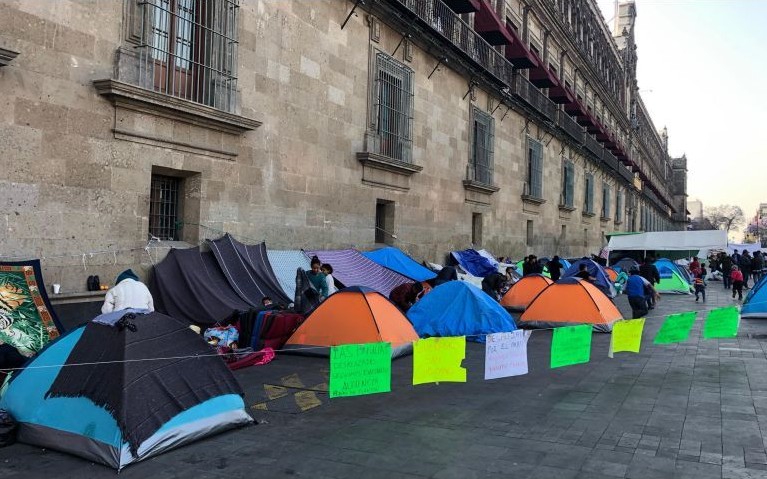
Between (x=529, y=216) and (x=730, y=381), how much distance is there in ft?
61.4

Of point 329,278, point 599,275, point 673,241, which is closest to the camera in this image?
point 329,278

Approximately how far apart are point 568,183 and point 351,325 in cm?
2622

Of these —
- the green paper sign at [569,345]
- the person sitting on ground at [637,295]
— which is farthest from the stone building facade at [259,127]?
the green paper sign at [569,345]

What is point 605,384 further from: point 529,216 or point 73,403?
point 529,216

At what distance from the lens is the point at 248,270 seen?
34.9 feet

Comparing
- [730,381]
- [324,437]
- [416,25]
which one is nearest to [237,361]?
[324,437]

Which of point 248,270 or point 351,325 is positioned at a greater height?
point 248,270

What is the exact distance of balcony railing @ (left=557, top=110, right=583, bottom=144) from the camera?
98.5 feet

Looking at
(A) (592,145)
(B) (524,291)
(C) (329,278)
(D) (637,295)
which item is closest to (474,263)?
(B) (524,291)

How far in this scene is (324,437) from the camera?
559 cm

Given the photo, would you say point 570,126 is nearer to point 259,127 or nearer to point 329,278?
point 259,127

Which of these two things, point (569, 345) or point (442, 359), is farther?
point (569, 345)

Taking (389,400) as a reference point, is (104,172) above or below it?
above

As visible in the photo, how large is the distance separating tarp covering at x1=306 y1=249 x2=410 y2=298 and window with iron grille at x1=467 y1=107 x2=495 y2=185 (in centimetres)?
770
